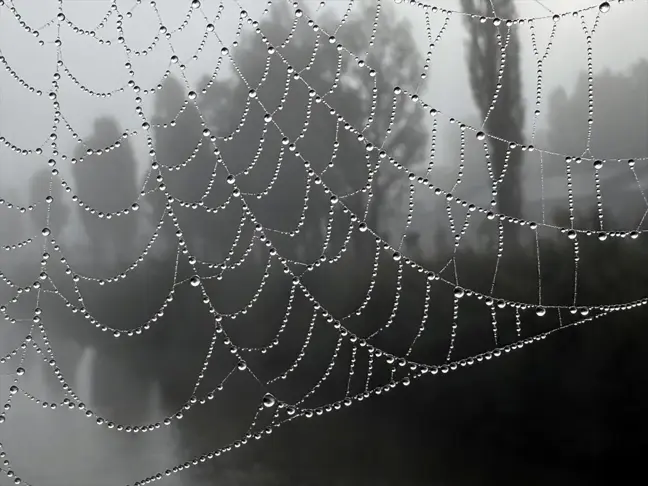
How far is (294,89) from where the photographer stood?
118 centimetres

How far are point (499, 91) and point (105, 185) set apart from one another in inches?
33.6

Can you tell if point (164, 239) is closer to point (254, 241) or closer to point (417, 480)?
point (254, 241)

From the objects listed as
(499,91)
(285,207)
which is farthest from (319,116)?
(499,91)

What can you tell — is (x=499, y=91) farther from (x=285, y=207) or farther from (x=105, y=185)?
(x=105, y=185)

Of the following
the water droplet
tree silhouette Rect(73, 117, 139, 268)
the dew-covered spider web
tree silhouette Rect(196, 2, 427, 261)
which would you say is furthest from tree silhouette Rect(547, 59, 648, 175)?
tree silhouette Rect(73, 117, 139, 268)

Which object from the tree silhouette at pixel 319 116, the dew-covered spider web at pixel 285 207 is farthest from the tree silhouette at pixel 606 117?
the tree silhouette at pixel 319 116

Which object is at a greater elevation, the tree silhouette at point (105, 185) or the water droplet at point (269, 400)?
the tree silhouette at point (105, 185)

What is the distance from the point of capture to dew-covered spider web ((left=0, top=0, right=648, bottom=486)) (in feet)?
3.85

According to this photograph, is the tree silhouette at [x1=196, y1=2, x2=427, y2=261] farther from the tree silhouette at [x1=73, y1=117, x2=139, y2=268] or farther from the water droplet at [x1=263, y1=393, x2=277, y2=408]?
the water droplet at [x1=263, y1=393, x2=277, y2=408]

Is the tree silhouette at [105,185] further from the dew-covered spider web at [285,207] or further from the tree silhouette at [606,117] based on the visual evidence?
the tree silhouette at [606,117]

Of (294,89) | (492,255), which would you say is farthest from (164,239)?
(492,255)

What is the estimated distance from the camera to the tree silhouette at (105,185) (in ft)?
3.88

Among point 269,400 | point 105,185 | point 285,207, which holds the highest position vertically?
point 105,185

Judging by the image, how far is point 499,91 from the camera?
3.83ft
